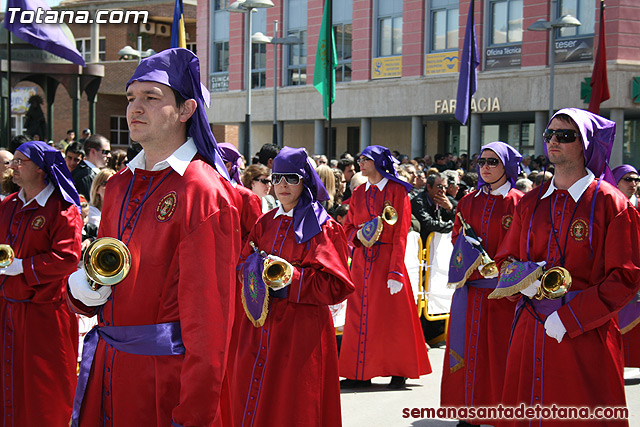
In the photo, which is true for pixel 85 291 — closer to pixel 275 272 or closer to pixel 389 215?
pixel 275 272

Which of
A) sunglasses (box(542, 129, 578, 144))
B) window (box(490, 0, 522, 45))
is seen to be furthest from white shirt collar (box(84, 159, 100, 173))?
window (box(490, 0, 522, 45))

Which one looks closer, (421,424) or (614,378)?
(614,378)

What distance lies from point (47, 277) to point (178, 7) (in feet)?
26.3

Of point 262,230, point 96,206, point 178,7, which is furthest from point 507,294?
point 178,7

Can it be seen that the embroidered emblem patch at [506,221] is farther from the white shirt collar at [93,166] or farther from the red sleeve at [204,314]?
the white shirt collar at [93,166]

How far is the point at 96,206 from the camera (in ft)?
24.8

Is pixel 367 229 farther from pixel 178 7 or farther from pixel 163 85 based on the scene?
pixel 178 7

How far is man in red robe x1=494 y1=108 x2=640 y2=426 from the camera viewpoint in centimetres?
461

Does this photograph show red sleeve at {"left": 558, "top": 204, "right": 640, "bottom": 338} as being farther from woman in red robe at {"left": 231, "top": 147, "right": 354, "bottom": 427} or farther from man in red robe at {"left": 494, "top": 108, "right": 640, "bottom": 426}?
woman in red robe at {"left": 231, "top": 147, "right": 354, "bottom": 427}

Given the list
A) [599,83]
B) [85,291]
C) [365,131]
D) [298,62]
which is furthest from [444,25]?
[85,291]

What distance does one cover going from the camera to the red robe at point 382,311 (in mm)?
8273

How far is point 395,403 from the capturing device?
302 inches

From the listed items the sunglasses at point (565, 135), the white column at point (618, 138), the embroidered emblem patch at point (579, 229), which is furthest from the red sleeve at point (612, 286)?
the white column at point (618, 138)

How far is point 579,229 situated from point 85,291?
282 centimetres
